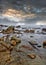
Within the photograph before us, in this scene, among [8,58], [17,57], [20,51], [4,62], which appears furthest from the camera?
[20,51]

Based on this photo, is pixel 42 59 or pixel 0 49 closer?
pixel 42 59

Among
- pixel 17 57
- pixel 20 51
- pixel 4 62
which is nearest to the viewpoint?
pixel 4 62

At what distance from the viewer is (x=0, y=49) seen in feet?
28.3

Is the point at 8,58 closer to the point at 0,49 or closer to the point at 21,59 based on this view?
the point at 21,59

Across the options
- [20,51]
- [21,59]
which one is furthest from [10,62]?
[20,51]

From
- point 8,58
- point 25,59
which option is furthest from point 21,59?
point 8,58

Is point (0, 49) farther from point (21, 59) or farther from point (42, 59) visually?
point (42, 59)

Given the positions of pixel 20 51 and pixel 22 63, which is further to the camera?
pixel 20 51

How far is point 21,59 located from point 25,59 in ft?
0.66

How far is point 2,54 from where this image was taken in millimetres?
8031

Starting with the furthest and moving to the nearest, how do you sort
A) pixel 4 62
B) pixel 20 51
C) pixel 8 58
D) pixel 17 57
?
1. pixel 20 51
2. pixel 17 57
3. pixel 8 58
4. pixel 4 62

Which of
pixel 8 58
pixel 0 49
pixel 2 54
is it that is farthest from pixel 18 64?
pixel 0 49

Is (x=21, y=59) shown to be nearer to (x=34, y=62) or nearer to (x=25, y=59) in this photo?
(x=25, y=59)

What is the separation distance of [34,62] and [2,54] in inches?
69.4
